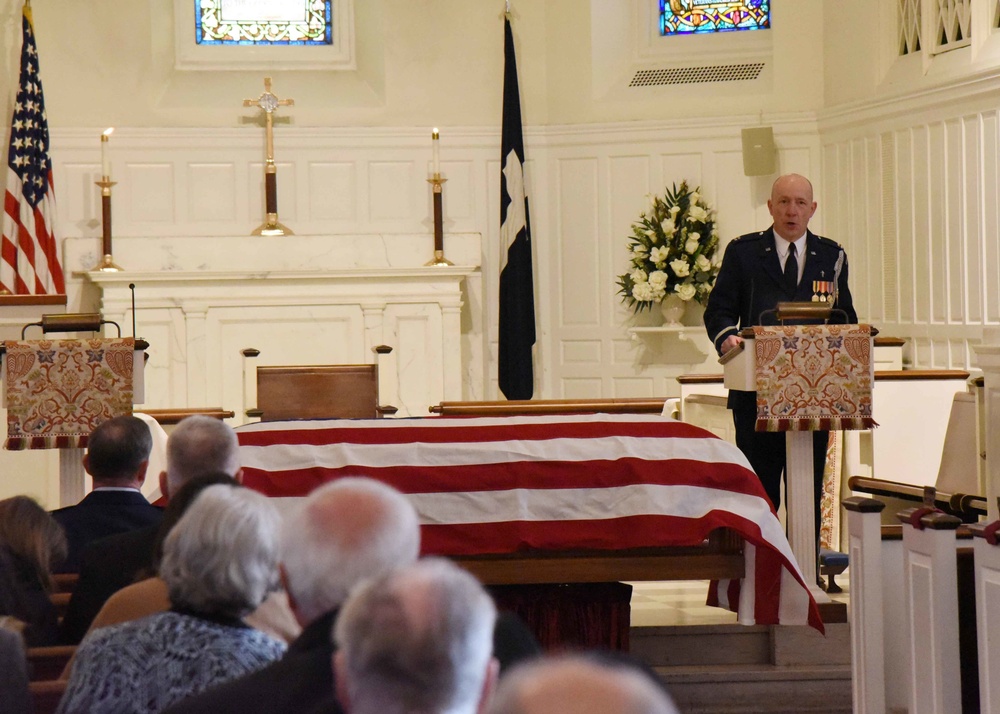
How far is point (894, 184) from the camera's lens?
8727 mm

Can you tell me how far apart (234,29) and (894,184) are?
510 cm

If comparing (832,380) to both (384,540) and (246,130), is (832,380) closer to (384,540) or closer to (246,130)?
(384,540)

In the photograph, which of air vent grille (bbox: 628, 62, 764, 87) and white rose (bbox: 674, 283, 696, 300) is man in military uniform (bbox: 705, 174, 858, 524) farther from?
air vent grille (bbox: 628, 62, 764, 87)

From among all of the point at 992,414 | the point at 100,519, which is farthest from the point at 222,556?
the point at 992,414

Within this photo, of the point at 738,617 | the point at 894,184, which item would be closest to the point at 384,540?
the point at 738,617

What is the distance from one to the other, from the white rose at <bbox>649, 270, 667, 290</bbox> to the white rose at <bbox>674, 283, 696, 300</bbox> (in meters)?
0.11

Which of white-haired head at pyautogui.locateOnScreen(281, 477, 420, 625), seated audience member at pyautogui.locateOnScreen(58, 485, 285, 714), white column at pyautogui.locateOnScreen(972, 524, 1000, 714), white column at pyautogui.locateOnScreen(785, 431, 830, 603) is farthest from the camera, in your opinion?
white column at pyautogui.locateOnScreen(785, 431, 830, 603)

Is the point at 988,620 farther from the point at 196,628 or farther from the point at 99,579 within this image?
the point at 99,579

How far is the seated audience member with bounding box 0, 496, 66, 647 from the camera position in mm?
2975

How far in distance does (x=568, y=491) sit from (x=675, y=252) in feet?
17.2

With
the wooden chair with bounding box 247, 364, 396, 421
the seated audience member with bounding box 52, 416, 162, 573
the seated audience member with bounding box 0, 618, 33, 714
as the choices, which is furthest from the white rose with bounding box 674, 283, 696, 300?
the seated audience member with bounding box 0, 618, 33, 714

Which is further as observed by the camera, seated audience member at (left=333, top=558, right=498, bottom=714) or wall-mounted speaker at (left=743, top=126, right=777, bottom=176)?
wall-mounted speaker at (left=743, top=126, right=777, bottom=176)

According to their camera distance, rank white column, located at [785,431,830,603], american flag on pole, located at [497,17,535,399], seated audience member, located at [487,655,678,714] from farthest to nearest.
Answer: american flag on pole, located at [497,17,535,399] < white column, located at [785,431,830,603] < seated audience member, located at [487,655,678,714]

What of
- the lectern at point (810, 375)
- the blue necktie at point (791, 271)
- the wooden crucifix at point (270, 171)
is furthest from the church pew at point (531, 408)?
the wooden crucifix at point (270, 171)
